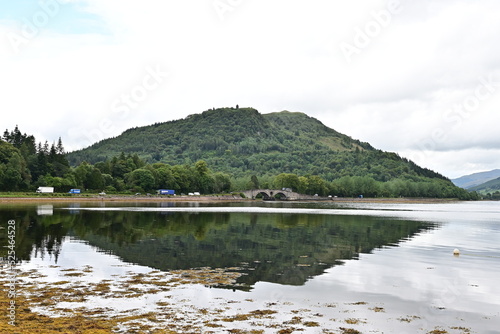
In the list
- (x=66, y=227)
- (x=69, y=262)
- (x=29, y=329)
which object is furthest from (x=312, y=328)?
(x=66, y=227)

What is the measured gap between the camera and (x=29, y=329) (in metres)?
16.8

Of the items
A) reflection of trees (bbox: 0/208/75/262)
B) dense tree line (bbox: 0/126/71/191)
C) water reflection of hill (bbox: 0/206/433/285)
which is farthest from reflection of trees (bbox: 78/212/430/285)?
dense tree line (bbox: 0/126/71/191)

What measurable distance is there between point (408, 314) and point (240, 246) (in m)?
22.9

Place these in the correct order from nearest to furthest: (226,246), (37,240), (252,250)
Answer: (252,250), (226,246), (37,240)

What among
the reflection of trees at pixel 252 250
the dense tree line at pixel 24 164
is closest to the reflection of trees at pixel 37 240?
the reflection of trees at pixel 252 250

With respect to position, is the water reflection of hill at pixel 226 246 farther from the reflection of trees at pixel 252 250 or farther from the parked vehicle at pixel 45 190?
the parked vehicle at pixel 45 190

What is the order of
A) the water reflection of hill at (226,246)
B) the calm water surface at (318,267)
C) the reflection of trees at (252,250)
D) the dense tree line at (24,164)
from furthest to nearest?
the dense tree line at (24,164)
the water reflection of hill at (226,246)
the reflection of trees at (252,250)
the calm water surface at (318,267)

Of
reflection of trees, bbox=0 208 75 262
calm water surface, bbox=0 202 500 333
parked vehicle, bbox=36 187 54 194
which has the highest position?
parked vehicle, bbox=36 187 54 194

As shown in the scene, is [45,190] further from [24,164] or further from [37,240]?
[37,240]

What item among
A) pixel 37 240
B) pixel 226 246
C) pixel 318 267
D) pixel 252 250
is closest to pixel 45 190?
pixel 37 240

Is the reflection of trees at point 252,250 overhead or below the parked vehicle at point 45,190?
below

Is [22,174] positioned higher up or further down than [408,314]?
higher up

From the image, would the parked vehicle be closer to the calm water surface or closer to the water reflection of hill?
the water reflection of hill

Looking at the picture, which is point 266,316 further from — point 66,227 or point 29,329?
point 66,227
